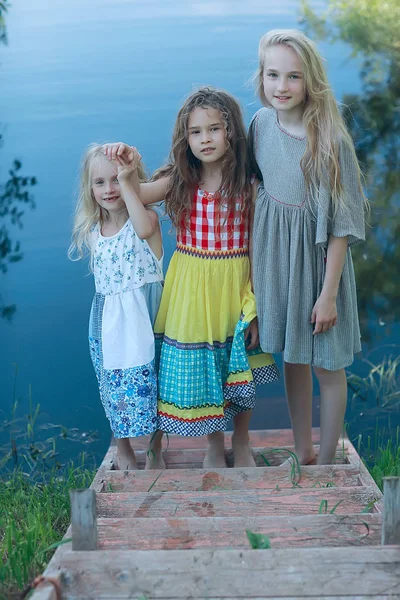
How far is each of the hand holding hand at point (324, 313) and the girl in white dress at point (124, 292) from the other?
0.51 meters

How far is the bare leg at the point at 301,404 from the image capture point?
2.76 metres

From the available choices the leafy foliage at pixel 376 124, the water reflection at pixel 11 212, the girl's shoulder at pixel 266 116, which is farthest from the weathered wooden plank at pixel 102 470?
the leafy foliage at pixel 376 124

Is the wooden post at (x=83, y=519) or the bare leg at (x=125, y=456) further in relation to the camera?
the bare leg at (x=125, y=456)

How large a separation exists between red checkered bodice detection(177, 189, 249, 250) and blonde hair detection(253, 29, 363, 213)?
273 millimetres

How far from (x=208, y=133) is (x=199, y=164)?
5.5 inches

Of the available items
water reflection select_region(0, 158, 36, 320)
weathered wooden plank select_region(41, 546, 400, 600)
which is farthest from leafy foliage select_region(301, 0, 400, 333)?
weathered wooden plank select_region(41, 546, 400, 600)

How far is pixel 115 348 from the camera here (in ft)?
8.71

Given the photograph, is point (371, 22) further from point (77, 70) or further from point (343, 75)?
point (77, 70)

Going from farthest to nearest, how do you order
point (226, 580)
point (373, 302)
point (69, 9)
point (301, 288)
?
1. point (373, 302)
2. point (69, 9)
3. point (301, 288)
4. point (226, 580)

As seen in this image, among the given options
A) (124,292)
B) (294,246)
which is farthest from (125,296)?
(294,246)

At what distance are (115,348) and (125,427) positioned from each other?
10.1 inches

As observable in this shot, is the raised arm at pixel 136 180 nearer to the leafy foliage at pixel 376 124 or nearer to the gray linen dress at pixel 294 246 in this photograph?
the gray linen dress at pixel 294 246

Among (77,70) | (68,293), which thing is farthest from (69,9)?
(68,293)

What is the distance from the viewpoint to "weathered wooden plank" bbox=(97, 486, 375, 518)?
221 centimetres
